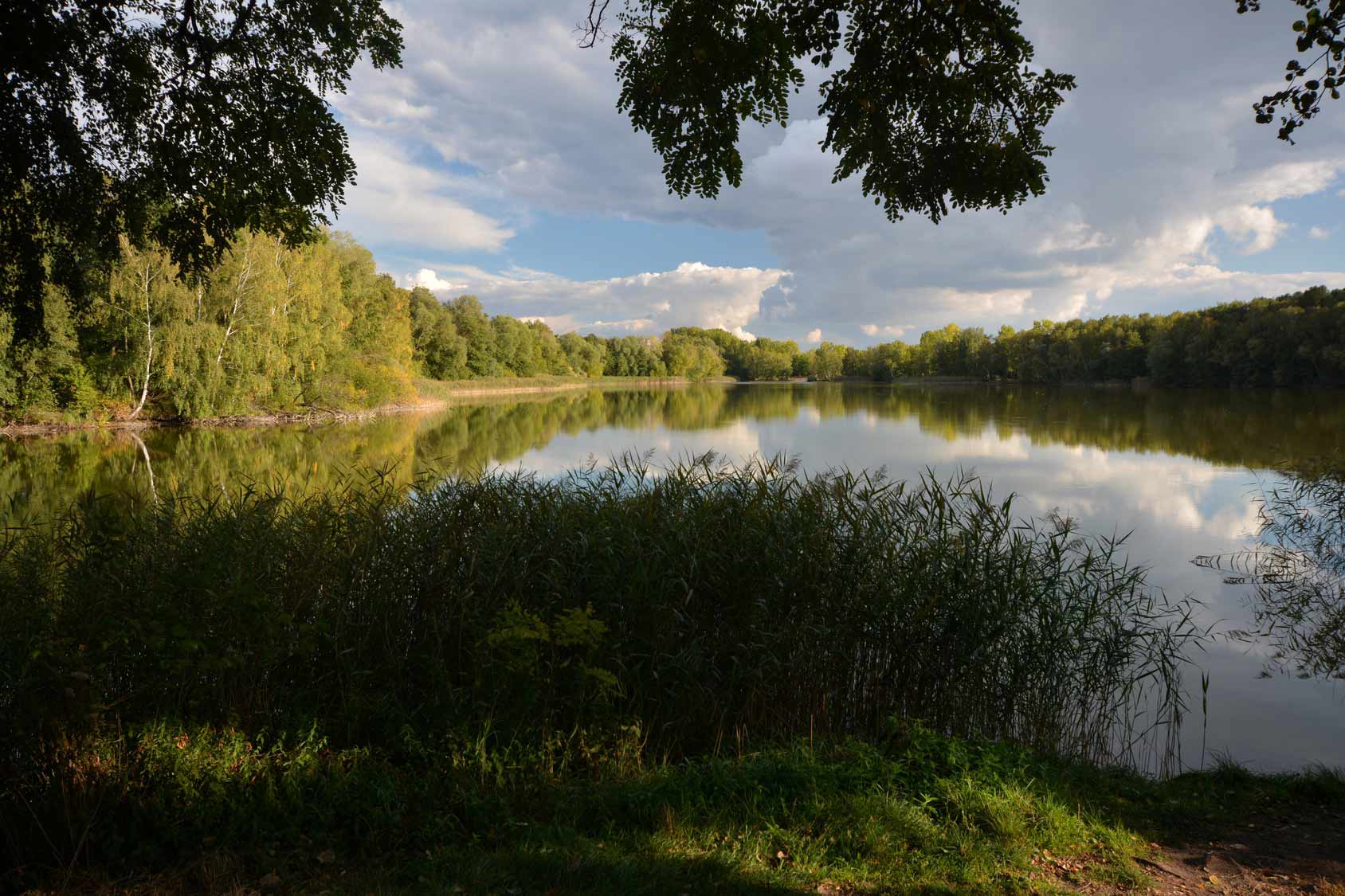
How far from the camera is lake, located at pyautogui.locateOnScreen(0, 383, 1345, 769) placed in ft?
26.2

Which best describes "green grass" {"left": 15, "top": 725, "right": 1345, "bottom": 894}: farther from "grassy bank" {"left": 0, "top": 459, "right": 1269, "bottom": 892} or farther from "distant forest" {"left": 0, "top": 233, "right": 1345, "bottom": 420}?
"distant forest" {"left": 0, "top": 233, "right": 1345, "bottom": 420}

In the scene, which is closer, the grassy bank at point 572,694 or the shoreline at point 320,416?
the grassy bank at point 572,694

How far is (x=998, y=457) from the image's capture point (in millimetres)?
24641

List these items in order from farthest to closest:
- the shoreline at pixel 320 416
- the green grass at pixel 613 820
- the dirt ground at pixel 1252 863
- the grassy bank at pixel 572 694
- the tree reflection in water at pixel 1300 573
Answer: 1. the shoreline at pixel 320 416
2. the tree reflection in water at pixel 1300 573
3. the grassy bank at pixel 572 694
4. the dirt ground at pixel 1252 863
5. the green grass at pixel 613 820

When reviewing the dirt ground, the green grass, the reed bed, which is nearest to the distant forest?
the reed bed

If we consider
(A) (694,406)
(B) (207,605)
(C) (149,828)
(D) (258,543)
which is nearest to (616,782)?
(C) (149,828)

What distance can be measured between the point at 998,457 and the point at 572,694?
910 inches

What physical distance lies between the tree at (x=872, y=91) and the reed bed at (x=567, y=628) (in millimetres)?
3387

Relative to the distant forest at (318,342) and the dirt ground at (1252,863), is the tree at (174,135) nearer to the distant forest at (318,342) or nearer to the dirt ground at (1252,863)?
the distant forest at (318,342)

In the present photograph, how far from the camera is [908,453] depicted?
26.0m

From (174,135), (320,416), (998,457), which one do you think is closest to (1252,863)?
(174,135)

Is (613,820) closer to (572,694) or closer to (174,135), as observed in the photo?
(572,694)

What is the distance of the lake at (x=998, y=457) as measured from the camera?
26.2ft

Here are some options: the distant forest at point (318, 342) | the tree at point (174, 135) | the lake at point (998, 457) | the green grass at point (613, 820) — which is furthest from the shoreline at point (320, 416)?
the green grass at point (613, 820)
